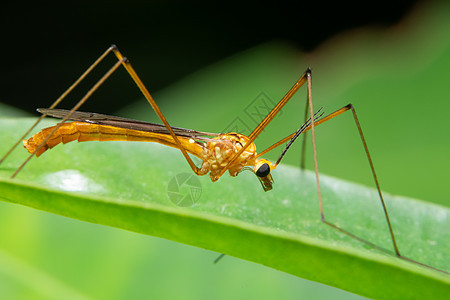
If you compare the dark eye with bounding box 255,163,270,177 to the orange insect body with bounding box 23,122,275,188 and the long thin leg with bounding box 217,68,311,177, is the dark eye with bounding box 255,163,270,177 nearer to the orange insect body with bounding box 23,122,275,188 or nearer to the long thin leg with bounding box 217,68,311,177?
the orange insect body with bounding box 23,122,275,188

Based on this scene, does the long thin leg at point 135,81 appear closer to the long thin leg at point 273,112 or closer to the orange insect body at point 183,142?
the orange insect body at point 183,142

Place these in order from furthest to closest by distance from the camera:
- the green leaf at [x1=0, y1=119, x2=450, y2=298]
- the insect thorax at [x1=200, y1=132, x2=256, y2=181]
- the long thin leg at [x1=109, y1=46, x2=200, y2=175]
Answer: the insect thorax at [x1=200, y1=132, x2=256, y2=181], the long thin leg at [x1=109, y1=46, x2=200, y2=175], the green leaf at [x1=0, y1=119, x2=450, y2=298]

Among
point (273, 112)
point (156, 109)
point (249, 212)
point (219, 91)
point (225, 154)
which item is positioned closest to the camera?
point (249, 212)

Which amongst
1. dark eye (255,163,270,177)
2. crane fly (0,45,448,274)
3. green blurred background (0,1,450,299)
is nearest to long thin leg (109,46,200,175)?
crane fly (0,45,448,274)

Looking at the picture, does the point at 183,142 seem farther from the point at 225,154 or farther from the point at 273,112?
the point at 273,112

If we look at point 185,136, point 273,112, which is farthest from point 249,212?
point 185,136

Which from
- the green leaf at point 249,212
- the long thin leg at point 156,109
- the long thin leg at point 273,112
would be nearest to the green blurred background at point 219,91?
the green leaf at point 249,212

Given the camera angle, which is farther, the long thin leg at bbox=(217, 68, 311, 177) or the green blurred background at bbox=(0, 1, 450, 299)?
the long thin leg at bbox=(217, 68, 311, 177)

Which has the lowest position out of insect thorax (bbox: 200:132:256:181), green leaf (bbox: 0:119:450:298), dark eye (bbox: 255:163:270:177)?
green leaf (bbox: 0:119:450:298)
